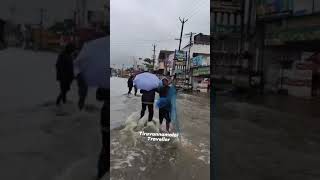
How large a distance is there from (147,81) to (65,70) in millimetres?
364

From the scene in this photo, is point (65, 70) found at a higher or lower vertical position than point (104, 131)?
higher

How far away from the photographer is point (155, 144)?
1.81 meters

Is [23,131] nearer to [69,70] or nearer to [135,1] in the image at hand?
[69,70]

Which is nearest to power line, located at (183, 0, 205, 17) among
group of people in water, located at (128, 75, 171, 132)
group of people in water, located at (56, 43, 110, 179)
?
group of people in water, located at (128, 75, 171, 132)

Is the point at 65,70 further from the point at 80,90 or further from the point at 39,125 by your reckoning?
the point at 39,125

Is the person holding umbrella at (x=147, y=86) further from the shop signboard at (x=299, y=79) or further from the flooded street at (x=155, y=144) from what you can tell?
the shop signboard at (x=299, y=79)

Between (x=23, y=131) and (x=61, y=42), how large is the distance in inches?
16.4

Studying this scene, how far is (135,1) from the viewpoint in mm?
1787

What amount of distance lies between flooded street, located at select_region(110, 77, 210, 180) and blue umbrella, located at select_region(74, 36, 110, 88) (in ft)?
0.20

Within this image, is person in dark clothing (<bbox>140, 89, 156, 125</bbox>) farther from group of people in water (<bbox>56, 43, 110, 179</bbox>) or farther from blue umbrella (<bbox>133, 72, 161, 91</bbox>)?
group of people in water (<bbox>56, 43, 110, 179</bbox>)

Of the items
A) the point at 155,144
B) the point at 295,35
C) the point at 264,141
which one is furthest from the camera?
the point at 264,141

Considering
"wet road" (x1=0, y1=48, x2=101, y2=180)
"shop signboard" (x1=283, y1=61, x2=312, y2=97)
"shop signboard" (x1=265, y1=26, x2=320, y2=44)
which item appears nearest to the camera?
"shop signboard" (x1=265, y1=26, x2=320, y2=44)

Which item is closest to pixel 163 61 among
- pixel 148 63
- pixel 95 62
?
pixel 148 63

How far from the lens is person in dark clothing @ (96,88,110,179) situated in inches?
73.6
